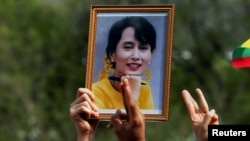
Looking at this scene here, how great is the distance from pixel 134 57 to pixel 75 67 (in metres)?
25.9

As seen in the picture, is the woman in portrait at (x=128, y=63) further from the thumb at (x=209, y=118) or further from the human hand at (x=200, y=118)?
the thumb at (x=209, y=118)

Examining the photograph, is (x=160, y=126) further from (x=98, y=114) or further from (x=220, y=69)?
(x=98, y=114)

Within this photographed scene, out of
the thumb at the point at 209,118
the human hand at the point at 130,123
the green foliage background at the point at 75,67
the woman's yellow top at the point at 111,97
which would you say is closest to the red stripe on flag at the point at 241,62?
the woman's yellow top at the point at 111,97

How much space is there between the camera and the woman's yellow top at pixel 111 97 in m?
7.76

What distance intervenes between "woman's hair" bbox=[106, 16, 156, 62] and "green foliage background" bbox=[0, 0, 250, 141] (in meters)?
20.4

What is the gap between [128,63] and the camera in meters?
7.81

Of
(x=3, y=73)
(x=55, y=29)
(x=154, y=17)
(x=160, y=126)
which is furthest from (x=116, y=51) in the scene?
(x=55, y=29)

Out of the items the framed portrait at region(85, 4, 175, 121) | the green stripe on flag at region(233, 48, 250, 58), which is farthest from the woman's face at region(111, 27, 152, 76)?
the green stripe on flag at region(233, 48, 250, 58)

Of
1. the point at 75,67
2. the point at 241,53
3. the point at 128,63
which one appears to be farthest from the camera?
the point at 75,67

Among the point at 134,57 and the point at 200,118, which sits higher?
the point at 134,57

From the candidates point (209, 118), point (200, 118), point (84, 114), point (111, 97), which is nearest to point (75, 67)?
point (111, 97)

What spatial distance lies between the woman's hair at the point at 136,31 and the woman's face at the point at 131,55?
25 mm

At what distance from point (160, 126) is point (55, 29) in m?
7.88

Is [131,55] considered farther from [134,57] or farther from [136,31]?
[136,31]
